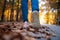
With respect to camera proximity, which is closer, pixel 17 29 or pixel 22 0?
pixel 17 29

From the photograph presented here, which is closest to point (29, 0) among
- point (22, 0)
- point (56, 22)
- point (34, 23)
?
point (22, 0)

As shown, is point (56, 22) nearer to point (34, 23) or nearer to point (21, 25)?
point (34, 23)

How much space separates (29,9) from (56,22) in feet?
1.03

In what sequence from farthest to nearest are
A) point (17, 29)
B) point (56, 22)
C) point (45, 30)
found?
point (56, 22)
point (45, 30)
point (17, 29)

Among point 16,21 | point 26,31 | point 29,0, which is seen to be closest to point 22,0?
point 29,0

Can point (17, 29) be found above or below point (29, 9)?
below

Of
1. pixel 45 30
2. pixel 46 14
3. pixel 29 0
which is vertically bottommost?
pixel 45 30

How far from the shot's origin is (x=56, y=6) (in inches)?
56.6

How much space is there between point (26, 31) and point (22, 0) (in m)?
0.32

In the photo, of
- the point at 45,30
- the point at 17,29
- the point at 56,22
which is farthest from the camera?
the point at 56,22

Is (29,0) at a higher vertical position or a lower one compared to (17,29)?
higher

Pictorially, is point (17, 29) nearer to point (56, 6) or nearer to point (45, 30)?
point (45, 30)

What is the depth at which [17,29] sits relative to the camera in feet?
3.87

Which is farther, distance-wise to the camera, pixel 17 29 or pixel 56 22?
pixel 56 22
